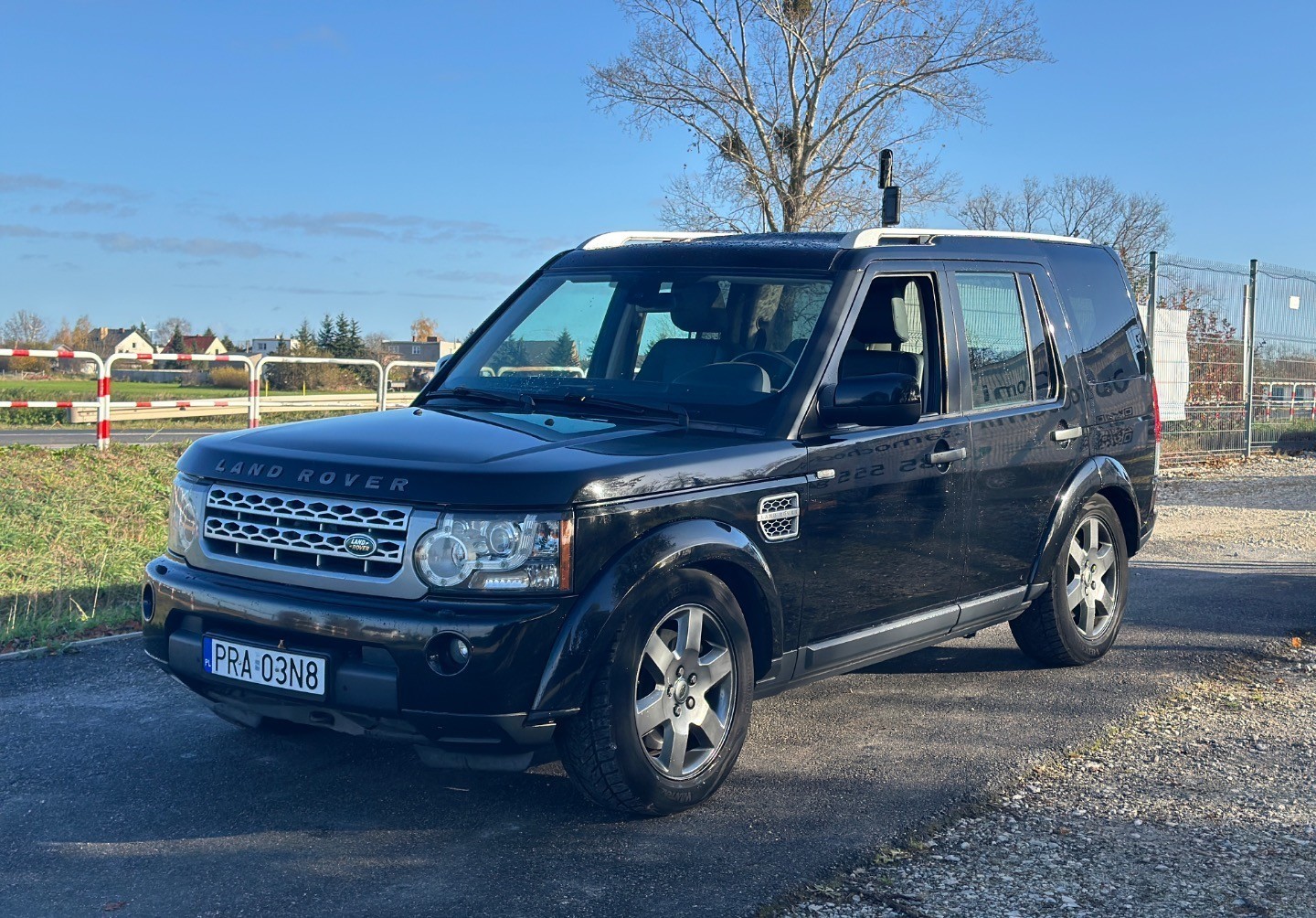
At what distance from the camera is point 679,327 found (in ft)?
18.0

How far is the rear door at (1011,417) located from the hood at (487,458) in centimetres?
130

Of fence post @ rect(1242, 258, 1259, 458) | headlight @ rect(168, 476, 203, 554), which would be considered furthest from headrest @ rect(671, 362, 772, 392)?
fence post @ rect(1242, 258, 1259, 458)

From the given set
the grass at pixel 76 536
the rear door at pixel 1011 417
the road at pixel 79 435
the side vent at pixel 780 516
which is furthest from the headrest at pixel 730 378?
the road at pixel 79 435

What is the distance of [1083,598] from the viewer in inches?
Result: 262

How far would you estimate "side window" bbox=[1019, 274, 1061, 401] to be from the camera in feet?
20.5

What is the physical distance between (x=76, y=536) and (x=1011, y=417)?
24.1 ft

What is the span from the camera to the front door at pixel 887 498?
4930 millimetres

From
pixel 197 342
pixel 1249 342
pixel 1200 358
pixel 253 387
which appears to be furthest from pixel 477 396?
Answer: pixel 197 342

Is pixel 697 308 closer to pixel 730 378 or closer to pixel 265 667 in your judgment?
pixel 730 378

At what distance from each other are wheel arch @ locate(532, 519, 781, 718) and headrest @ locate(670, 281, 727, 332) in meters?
1.15

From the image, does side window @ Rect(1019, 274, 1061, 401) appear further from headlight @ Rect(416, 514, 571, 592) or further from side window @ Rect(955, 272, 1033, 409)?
headlight @ Rect(416, 514, 571, 592)

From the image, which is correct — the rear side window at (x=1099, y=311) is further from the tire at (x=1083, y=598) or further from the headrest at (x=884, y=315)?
the headrest at (x=884, y=315)

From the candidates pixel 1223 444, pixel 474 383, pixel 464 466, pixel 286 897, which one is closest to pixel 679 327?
pixel 474 383

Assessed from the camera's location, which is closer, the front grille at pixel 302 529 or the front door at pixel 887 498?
the front grille at pixel 302 529
